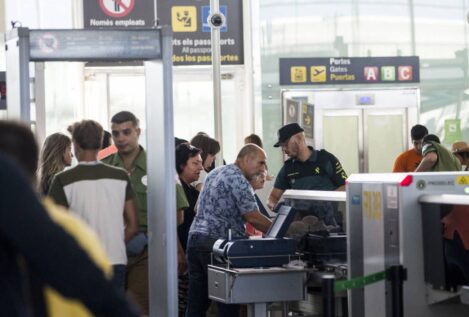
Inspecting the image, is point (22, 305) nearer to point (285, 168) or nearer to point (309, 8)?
point (285, 168)

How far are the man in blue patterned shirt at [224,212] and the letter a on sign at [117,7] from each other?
885 cm

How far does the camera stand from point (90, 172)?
5.77 meters

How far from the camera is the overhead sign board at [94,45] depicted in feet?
19.3

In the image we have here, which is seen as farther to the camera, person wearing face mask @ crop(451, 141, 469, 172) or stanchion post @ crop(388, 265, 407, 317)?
person wearing face mask @ crop(451, 141, 469, 172)

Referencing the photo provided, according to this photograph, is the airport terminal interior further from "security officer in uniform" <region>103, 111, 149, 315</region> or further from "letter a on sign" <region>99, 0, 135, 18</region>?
"letter a on sign" <region>99, 0, 135, 18</region>

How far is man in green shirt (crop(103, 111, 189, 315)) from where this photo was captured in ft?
21.3

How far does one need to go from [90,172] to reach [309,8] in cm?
1218

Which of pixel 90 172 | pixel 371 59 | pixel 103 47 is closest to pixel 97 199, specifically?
pixel 90 172

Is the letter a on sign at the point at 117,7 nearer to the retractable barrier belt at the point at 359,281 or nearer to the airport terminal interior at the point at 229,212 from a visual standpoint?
the airport terminal interior at the point at 229,212

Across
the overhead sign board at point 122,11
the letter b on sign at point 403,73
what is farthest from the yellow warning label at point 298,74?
the overhead sign board at point 122,11

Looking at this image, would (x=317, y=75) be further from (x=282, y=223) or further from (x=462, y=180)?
(x=462, y=180)

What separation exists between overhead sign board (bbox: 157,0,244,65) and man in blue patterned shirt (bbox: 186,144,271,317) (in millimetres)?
8539

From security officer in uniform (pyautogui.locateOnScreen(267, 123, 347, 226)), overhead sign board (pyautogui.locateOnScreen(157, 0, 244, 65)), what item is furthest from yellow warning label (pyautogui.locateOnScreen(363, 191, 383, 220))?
overhead sign board (pyautogui.locateOnScreen(157, 0, 244, 65))

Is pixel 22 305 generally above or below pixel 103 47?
below
